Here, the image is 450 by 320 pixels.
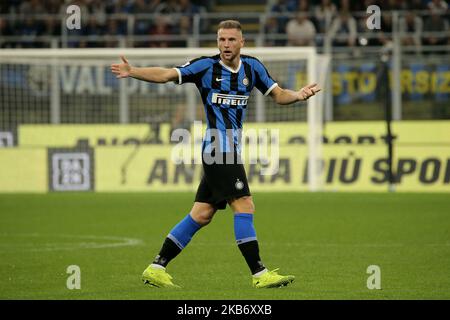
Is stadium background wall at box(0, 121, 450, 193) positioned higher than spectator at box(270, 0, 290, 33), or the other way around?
spectator at box(270, 0, 290, 33)

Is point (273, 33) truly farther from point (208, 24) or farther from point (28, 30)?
point (28, 30)

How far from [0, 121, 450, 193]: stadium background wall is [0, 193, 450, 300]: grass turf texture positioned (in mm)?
952

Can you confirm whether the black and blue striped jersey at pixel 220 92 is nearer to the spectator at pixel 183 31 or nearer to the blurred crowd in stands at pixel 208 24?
the blurred crowd in stands at pixel 208 24

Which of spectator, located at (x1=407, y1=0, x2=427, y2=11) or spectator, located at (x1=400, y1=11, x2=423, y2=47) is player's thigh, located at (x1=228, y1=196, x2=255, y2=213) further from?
spectator, located at (x1=407, y1=0, x2=427, y2=11)

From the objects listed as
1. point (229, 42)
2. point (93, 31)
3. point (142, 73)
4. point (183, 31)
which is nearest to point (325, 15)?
point (183, 31)

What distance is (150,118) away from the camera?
73.3ft

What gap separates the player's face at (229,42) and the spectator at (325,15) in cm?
1623

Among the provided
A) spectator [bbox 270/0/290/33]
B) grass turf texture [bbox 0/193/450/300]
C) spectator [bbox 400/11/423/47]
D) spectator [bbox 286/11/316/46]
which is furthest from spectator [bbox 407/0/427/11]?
grass turf texture [bbox 0/193/450/300]

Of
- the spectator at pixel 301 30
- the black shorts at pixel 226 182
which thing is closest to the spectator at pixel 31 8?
the spectator at pixel 301 30

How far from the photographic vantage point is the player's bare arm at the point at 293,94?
29.5 ft

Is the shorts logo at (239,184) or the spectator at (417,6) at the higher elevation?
the spectator at (417,6)

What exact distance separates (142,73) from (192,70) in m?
0.46

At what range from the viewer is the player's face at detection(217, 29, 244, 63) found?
28.3ft

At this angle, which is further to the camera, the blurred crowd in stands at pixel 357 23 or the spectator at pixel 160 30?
the spectator at pixel 160 30
